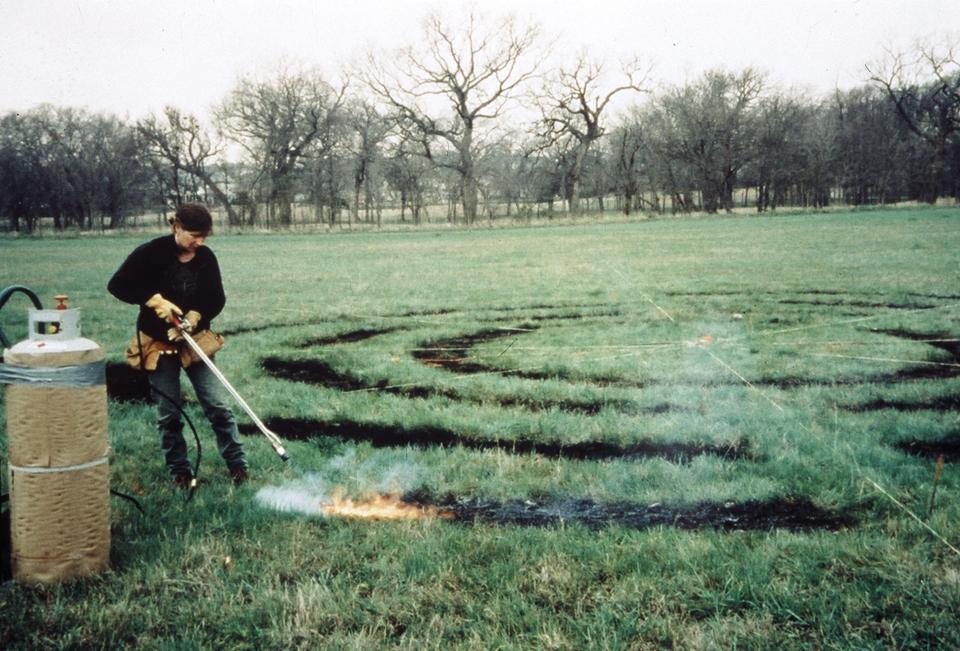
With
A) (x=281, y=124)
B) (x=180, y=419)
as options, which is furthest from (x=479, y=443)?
(x=281, y=124)

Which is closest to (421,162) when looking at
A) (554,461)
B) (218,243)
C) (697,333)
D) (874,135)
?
(218,243)

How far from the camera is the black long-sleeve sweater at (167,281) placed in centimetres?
413

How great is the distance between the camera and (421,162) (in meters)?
49.1

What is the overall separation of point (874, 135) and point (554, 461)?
41.2 metres

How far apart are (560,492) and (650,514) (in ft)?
1.86

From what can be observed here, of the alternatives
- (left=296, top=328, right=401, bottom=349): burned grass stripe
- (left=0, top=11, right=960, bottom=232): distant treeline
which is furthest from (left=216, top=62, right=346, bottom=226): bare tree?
(left=296, top=328, right=401, bottom=349): burned grass stripe

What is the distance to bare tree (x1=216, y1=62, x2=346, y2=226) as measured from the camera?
113 feet

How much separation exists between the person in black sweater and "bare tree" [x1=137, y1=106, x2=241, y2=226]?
20894 millimetres

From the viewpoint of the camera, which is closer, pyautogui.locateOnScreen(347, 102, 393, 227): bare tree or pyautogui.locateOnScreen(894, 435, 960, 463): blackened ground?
pyautogui.locateOnScreen(894, 435, 960, 463): blackened ground

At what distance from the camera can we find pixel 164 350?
4.29 m

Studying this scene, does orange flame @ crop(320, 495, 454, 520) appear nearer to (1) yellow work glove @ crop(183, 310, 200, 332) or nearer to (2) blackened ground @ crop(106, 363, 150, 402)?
(1) yellow work glove @ crop(183, 310, 200, 332)

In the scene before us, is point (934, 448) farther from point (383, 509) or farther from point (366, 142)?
point (366, 142)

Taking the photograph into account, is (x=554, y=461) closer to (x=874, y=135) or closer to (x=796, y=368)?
(x=796, y=368)

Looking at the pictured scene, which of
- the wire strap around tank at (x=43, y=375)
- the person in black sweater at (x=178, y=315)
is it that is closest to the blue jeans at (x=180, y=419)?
the person in black sweater at (x=178, y=315)
